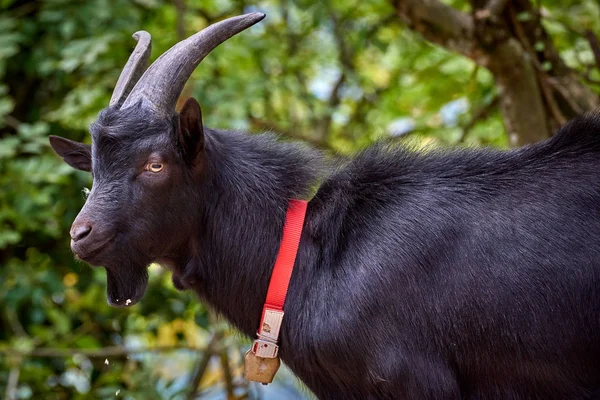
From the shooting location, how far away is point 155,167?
11.5ft

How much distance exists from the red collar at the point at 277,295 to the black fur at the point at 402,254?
41mm

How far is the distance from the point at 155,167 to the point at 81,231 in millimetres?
390

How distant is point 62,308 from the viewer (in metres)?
7.42

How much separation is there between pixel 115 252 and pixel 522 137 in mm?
2825

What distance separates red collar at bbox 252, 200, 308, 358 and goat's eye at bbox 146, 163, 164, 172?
1.93 feet

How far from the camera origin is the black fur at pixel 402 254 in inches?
130

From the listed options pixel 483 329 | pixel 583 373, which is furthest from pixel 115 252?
pixel 583 373

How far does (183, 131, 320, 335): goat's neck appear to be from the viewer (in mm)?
3723

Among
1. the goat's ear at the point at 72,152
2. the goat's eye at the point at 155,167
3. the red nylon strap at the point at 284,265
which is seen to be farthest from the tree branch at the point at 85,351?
the goat's eye at the point at 155,167

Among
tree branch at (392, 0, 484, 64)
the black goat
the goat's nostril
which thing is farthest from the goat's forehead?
tree branch at (392, 0, 484, 64)

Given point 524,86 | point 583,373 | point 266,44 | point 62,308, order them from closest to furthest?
point 583,373 → point 524,86 → point 266,44 → point 62,308

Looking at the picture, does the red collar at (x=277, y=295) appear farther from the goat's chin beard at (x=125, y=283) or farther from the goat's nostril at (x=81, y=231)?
the goat's nostril at (x=81, y=231)

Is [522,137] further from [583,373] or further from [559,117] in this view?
[583,373]

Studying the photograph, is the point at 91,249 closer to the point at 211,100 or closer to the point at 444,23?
the point at 444,23
